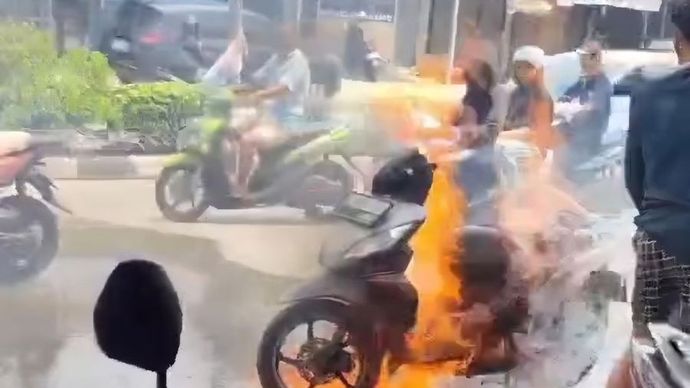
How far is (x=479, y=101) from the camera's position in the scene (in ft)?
4.31

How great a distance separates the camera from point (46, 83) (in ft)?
3.92

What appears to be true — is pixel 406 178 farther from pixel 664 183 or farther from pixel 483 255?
pixel 664 183

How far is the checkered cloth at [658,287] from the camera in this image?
1356 millimetres

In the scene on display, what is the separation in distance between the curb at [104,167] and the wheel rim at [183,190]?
0.09 feet

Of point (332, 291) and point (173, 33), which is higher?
point (173, 33)

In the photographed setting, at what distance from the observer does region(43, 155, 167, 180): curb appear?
122cm

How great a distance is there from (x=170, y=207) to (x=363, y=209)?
285 millimetres

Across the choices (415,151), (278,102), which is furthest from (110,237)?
(415,151)

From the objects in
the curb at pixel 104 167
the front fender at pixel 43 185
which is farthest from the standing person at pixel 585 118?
the front fender at pixel 43 185

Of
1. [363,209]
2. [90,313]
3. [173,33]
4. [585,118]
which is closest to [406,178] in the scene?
[363,209]

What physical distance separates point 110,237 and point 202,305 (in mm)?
→ 165

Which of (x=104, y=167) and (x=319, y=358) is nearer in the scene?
(x=104, y=167)

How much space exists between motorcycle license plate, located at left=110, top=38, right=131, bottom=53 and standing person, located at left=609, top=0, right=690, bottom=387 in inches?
30.0

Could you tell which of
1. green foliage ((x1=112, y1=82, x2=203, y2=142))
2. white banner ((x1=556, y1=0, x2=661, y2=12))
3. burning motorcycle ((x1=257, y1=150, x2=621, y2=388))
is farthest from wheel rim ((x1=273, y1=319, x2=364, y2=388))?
white banner ((x1=556, y1=0, x2=661, y2=12))
